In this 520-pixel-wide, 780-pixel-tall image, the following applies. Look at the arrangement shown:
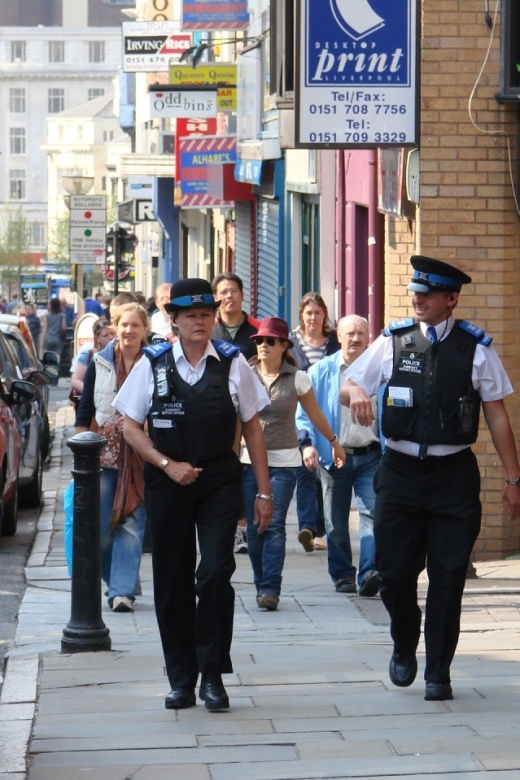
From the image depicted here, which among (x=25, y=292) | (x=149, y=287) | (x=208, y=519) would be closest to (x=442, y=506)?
(x=208, y=519)

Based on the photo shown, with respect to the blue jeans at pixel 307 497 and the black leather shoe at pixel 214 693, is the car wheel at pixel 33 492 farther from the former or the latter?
the black leather shoe at pixel 214 693

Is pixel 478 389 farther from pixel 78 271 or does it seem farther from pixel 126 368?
pixel 78 271

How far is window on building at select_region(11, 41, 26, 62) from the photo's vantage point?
144m

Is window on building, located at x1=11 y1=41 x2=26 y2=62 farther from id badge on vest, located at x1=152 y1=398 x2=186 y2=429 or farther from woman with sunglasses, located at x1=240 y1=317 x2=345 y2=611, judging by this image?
id badge on vest, located at x1=152 y1=398 x2=186 y2=429

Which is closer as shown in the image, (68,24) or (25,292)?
→ (25,292)

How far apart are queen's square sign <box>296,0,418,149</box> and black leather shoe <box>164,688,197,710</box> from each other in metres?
4.24

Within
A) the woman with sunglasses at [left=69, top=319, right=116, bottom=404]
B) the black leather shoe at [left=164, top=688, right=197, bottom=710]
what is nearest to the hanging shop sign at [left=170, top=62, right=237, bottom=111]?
the woman with sunglasses at [left=69, top=319, right=116, bottom=404]

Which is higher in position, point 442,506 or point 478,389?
point 478,389

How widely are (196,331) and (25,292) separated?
65437 millimetres

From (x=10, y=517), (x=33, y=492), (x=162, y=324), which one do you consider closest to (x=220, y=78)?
(x=162, y=324)

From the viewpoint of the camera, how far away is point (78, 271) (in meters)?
29.4

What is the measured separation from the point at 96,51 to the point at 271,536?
139 meters

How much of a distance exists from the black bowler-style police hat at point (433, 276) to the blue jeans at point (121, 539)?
3.03 metres

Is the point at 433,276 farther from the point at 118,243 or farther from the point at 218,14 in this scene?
the point at 118,243
